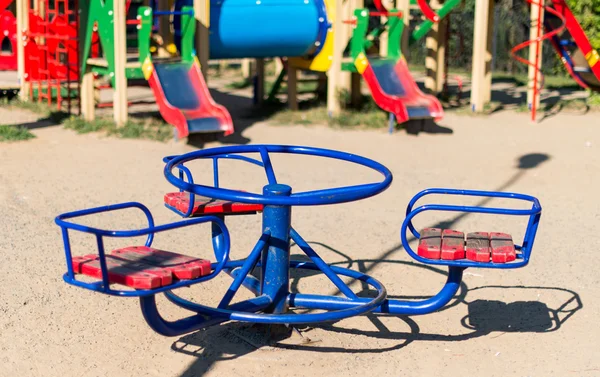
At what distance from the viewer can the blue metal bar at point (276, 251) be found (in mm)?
4734

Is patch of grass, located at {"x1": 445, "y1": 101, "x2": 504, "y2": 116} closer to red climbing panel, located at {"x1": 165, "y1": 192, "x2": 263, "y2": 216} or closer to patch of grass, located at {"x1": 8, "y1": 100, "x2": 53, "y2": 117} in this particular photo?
patch of grass, located at {"x1": 8, "y1": 100, "x2": 53, "y2": 117}

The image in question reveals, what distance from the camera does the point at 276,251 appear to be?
4.81m

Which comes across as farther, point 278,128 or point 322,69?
point 322,69

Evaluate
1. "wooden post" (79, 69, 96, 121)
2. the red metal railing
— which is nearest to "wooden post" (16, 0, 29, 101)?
"wooden post" (79, 69, 96, 121)

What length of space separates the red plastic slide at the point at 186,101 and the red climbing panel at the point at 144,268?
602 centimetres

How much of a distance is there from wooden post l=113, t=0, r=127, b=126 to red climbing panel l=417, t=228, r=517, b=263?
6969 millimetres

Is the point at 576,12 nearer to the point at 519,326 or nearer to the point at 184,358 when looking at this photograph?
the point at 519,326

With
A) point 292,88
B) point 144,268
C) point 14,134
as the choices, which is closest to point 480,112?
point 292,88

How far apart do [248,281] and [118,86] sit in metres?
6.68

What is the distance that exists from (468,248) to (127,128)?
712 centimetres

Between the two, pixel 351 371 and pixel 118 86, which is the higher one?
pixel 118 86

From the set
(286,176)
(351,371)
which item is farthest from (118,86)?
(351,371)

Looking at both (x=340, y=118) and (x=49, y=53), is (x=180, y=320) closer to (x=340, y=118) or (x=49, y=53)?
(x=340, y=118)

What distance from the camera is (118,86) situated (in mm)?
11320
